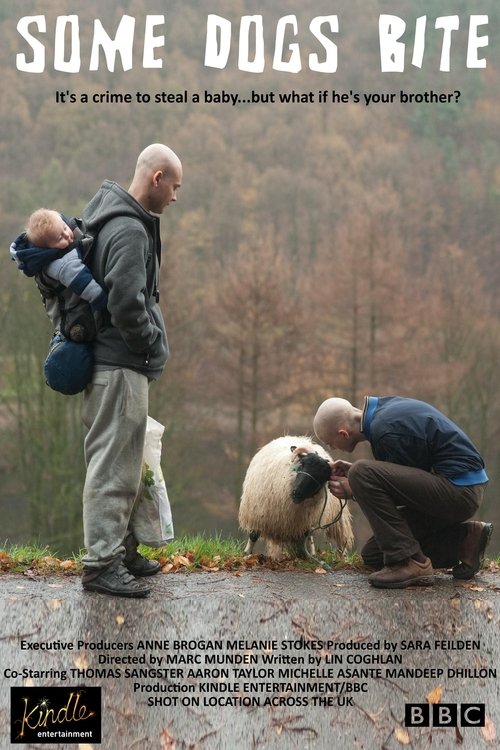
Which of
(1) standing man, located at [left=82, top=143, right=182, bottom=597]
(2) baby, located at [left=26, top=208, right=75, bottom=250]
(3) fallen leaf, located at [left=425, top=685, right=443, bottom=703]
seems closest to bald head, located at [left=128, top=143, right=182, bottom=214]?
(1) standing man, located at [left=82, top=143, right=182, bottom=597]

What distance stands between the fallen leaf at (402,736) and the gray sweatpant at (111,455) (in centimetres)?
190

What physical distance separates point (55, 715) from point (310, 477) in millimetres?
2632

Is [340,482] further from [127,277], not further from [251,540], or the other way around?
[127,277]

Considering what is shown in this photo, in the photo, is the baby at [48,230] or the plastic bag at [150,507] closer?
the baby at [48,230]

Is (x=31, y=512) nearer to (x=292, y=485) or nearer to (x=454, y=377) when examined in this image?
(x=454, y=377)

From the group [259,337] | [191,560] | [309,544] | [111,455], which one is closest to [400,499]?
[309,544]

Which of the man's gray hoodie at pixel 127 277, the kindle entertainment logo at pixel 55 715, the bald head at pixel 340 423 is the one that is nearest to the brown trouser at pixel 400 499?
the bald head at pixel 340 423

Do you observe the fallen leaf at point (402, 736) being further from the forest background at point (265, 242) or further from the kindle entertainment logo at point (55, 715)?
the forest background at point (265, 242)

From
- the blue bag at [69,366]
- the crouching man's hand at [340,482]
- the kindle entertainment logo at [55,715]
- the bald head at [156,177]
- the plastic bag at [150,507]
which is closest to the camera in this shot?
the kindle entertainment logo at [55,715]

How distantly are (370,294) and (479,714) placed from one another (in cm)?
2072

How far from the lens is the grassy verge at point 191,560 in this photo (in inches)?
242

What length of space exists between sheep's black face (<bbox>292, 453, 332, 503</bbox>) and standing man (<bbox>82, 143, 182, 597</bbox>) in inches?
57.5

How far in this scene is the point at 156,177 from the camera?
5.13 meters

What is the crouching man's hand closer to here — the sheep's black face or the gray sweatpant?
the sheep's black face
